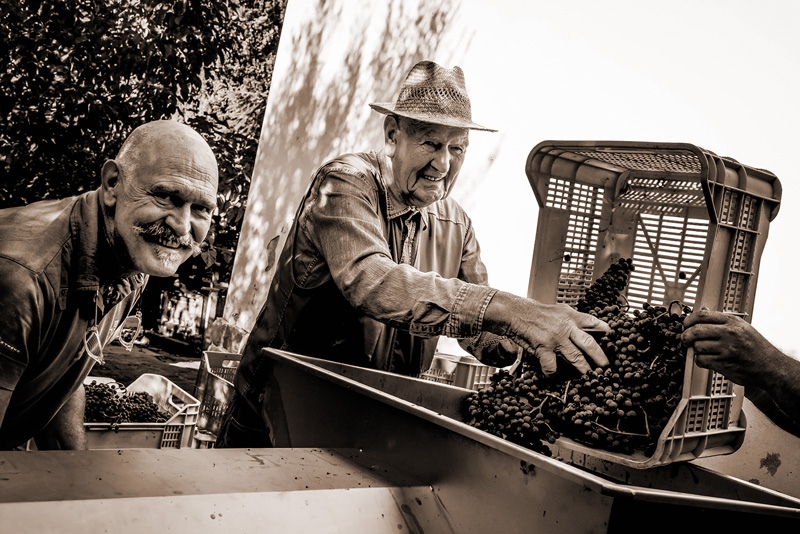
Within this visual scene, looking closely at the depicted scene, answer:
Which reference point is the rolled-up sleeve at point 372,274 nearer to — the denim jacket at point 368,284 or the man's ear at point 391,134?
the denim jacket at point 368,284

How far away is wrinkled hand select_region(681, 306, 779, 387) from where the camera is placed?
147cm

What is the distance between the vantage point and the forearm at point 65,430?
2.28m

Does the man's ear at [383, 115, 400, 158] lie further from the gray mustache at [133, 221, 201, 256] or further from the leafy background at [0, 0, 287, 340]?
the leafy background at [0, 0, 287, 340]

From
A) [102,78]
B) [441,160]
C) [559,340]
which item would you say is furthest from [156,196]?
[102,78]

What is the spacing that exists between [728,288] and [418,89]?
1118 millimetres

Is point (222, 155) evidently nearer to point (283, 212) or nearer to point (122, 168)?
point (283, 212)

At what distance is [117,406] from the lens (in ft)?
12.3

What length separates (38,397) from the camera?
2.02 m

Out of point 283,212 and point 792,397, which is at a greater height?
point 283,212

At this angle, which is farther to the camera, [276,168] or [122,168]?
[276,168]

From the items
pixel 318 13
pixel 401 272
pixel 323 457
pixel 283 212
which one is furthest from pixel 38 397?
pixel 318 13

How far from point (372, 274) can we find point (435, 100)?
679 mm

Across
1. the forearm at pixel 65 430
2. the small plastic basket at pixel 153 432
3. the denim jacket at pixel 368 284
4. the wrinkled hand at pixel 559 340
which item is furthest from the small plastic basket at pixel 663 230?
the small plastic basket at pixel 153 432

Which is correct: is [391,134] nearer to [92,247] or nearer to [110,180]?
[110,180]
